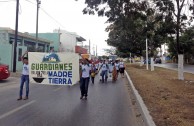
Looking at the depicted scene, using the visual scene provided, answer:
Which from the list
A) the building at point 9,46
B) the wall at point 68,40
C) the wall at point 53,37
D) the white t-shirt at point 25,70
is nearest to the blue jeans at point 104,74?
the white t-shirt at point 25,70

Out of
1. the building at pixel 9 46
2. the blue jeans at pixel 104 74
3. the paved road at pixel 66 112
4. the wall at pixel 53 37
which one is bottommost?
the paved road at pixel 66 112

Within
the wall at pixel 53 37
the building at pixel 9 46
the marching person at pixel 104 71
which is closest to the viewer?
the marching person at pixel 104 71

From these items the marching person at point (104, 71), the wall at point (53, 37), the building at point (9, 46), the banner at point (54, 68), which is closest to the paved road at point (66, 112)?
the banner at point (54, 68)

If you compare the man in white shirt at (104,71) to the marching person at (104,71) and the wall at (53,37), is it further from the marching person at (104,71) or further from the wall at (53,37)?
the wall at (53,37)

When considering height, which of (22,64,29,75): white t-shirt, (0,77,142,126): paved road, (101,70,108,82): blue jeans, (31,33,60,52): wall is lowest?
(0,77,142,126): paved road

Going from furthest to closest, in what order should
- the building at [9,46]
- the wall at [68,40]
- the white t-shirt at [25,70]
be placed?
the wall at [68,40], the building at [9,46], the white t-shirt at [25,70]

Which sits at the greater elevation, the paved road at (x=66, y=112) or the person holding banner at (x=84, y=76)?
the person holding banner at (x=84, y=76)

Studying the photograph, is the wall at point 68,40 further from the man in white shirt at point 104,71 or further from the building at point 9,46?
the man in white shirt at point 104,71

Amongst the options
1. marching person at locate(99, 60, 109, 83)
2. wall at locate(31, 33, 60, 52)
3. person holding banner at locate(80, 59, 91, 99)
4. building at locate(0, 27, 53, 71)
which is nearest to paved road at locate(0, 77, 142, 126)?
person holding banner at locate(80, 59, 91, 99)

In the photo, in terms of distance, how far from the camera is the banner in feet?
41.7

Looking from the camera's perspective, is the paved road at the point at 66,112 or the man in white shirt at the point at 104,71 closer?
the paved road at the point at 66,112

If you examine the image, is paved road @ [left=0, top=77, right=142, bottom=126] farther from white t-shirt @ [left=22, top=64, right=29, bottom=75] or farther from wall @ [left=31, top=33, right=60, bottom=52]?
wall @ [left=31, top=33, right=60, bottom=52]

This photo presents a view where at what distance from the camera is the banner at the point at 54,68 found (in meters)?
12.7

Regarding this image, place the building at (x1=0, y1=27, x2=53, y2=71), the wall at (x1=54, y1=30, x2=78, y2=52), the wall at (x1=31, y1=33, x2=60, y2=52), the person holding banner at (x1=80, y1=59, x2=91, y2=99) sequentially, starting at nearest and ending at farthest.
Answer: the person holding banner at (x1=80, y1=59, x2=91, y2=99) → the building at (x1=0, y1=27, x2=53, y2=71) → the wall at (x1=31, y1=33, x2=60, y2=52) → the wall at (x1=54, y1=30, x2=78, y2=52)
